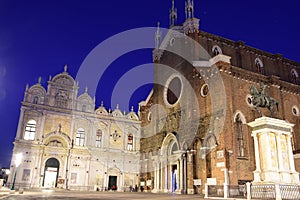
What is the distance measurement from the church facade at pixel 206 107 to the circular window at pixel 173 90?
0.10 meters

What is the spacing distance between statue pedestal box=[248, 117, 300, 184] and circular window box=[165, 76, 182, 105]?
1194 centimetres

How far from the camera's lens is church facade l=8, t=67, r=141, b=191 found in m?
26.9

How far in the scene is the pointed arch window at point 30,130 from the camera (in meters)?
27.3

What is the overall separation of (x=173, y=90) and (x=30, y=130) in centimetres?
1534

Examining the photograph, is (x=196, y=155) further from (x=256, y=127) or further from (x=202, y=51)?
(x=202, y=51)

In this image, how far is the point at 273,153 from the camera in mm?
13945

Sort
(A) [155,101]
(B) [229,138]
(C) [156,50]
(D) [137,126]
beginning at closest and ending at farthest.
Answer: (B) [229,138]
(A) [155,101]
(C) [156,50]
(D) [137,126]

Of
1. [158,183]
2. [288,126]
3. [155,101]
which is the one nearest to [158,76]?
[155,101]

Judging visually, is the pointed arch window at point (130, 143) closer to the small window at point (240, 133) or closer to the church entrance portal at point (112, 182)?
the church entrance portal at point (112, 182)

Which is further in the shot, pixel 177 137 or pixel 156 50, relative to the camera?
pixel 156 50

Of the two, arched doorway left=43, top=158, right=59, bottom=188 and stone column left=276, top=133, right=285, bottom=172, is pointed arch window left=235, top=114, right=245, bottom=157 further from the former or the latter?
arched doorway left=43, top=158, right=59, bottom=188

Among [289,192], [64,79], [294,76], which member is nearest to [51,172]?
[64,79]

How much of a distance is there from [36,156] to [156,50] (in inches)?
686

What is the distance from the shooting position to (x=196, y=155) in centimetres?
2106
